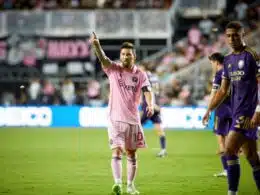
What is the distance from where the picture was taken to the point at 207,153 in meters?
19.2

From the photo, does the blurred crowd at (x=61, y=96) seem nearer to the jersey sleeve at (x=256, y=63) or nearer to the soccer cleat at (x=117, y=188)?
the soccer cleat at (x=117, y=188)

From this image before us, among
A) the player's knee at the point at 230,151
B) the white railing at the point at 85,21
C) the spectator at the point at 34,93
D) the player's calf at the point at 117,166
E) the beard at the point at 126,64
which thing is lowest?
the player's calf at the point at 117,166

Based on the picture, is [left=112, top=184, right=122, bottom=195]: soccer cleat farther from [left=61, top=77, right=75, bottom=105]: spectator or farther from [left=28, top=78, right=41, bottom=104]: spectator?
[left=61, top=77, right=75, bottom=105]: spectator

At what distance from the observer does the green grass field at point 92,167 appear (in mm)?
11969

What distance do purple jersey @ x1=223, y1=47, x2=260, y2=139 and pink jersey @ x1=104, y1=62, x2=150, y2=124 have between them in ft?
6.53

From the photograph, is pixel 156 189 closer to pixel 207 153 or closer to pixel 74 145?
pixel 207 153

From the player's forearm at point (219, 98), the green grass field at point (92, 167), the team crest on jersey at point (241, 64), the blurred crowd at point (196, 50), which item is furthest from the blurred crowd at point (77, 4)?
the team crest on jersey at point (241, 64)

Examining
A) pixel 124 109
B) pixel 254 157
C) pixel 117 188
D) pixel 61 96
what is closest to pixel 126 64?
pixel 124 109

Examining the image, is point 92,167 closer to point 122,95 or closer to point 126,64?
point 122,95

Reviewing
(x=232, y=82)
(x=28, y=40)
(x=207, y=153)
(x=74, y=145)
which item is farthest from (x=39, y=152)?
(x=28, y=40)

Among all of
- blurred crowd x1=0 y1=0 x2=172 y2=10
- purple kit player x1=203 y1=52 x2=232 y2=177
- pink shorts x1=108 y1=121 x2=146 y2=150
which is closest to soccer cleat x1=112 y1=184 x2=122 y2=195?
pink shorts x1=108 y1=121 x2=146 y2=150

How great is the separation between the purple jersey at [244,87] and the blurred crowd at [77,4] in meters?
27.8

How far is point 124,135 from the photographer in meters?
11.1

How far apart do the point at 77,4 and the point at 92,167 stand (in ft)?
76.1
